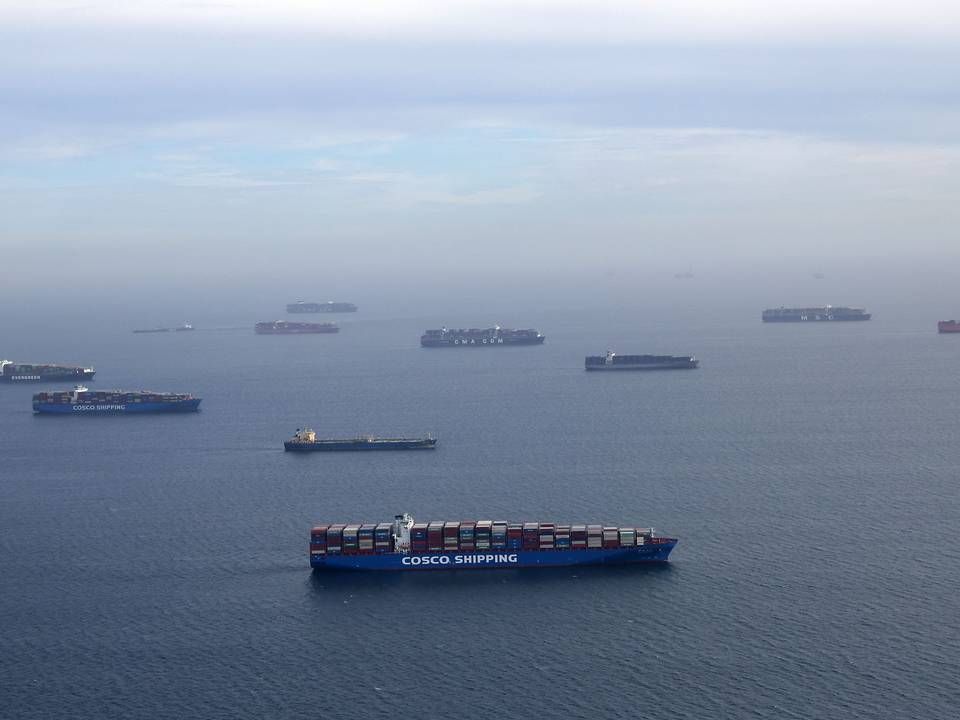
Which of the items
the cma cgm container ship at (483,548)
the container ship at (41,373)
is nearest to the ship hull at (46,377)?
the container ship at (41,373)

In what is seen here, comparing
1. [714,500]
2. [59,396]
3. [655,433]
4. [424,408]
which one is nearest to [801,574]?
[714,500]

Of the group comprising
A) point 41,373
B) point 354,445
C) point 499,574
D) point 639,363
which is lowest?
point 499,574

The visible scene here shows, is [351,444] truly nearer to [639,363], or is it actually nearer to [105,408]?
[105,408]

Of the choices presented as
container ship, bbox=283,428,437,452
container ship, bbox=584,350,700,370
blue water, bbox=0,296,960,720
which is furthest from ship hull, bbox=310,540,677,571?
container ship, bbox=584,350,700,370

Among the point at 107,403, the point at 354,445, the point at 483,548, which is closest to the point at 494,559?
the point at 483,548

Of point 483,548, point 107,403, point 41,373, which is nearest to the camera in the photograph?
point 483,548

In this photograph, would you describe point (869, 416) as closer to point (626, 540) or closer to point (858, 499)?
point (858, 499)

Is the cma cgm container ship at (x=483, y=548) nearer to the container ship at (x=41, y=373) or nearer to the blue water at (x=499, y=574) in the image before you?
the blue water at (x=499, y=574)
